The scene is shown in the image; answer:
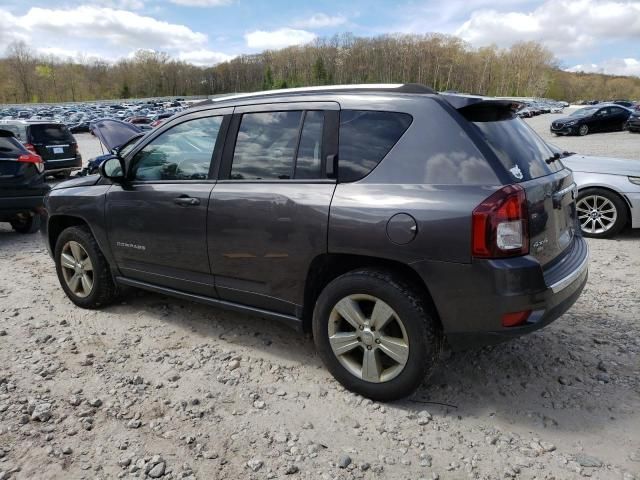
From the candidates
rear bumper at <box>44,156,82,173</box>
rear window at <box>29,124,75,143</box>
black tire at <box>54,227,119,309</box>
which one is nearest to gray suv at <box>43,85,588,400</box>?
black tire at <box>54,227,119,309</box>

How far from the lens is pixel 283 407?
297 centimetres

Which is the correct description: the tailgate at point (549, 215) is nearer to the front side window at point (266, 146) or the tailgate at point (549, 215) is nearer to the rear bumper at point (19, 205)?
the front side window at point (266, 146)

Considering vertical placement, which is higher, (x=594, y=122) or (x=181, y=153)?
(x=594, y=122)

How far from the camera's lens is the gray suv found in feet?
8.38

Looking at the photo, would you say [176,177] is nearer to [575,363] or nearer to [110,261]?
[110,261]

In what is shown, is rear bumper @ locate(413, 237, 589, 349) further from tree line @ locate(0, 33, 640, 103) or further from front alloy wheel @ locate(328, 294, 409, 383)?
tree line @ locate(0, 33, 640, 103)

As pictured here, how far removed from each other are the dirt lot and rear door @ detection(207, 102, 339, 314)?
0.60 meters

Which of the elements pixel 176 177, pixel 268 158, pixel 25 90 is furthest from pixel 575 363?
pixel 25 90

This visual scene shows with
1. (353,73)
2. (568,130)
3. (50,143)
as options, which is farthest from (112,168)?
(353,73)

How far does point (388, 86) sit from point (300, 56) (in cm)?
14522

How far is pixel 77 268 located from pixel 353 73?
13502cm

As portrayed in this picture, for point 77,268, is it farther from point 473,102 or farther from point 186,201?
point 473,102

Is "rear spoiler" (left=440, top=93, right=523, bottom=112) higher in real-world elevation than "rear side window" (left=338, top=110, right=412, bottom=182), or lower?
higher

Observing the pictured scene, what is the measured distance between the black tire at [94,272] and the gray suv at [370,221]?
2.41ft
